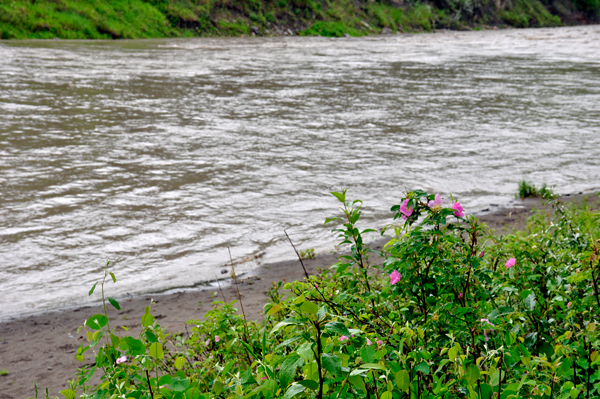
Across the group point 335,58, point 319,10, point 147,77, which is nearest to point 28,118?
point 147,77

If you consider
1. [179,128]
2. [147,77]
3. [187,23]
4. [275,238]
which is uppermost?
[187,23]

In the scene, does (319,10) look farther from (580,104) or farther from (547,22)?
(547,22)

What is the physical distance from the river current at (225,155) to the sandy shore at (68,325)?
252 mm

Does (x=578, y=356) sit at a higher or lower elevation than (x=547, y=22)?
lower

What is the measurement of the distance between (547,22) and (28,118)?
6584 cm

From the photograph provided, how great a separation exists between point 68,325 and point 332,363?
10.8 ft

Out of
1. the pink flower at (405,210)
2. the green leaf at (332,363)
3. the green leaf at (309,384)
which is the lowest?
the green leaf at (309,384)

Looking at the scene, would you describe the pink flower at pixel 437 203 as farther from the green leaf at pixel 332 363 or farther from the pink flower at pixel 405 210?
the green leaf at pixel 332 363

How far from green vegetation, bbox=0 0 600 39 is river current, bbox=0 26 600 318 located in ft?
30.4

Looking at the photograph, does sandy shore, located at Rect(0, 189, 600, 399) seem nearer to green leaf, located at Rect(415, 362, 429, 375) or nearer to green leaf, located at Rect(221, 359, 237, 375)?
green leaf, located at Rect(221, 359, 237, 375)

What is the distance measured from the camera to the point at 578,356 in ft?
5.73

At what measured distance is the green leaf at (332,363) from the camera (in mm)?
1223

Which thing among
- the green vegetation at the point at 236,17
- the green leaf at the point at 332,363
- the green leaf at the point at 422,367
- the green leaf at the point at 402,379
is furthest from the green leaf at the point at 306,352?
the green vegetation at the point at 236,17

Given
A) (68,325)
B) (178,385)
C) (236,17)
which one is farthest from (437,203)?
(236,17)
